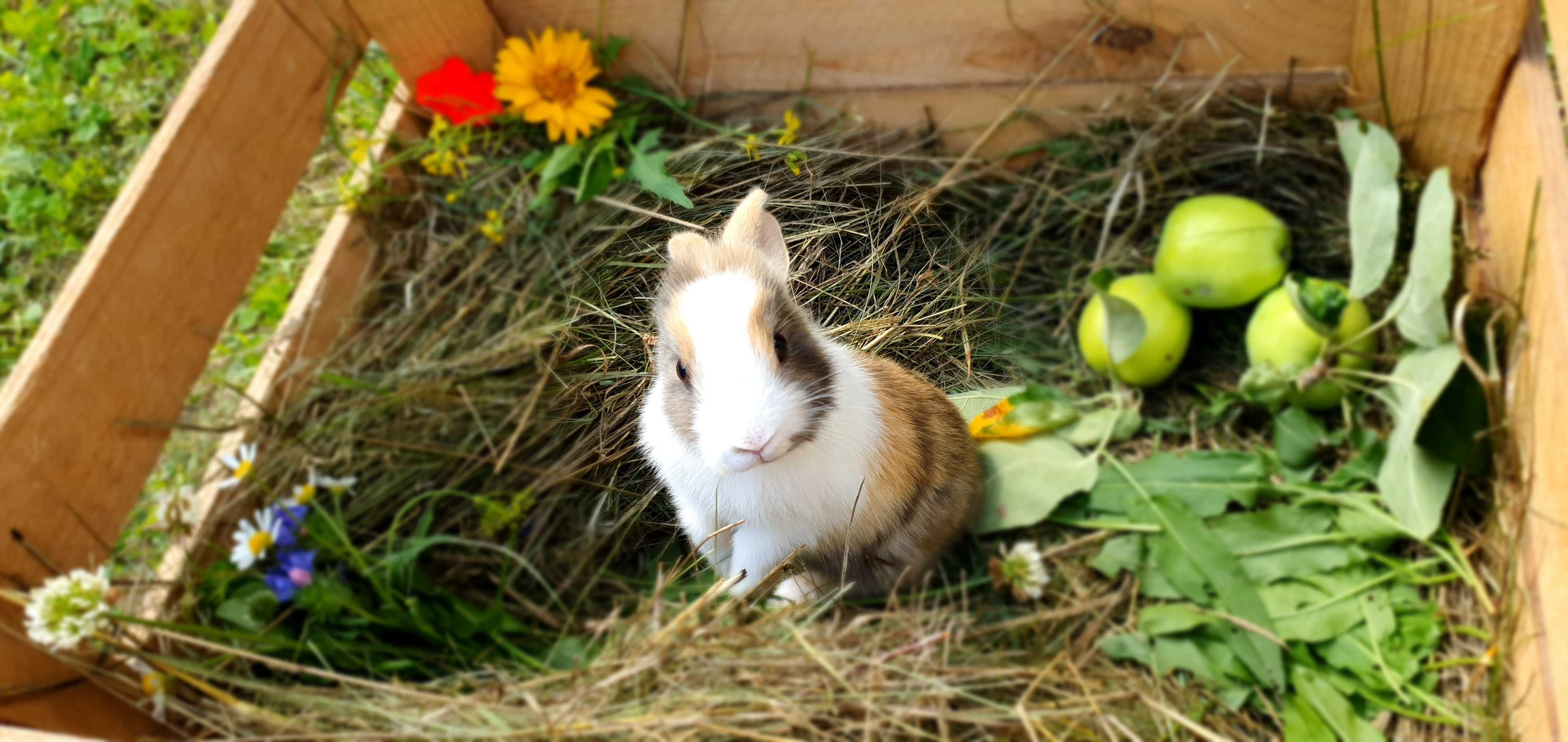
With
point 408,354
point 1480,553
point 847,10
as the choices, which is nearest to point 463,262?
point 408,354

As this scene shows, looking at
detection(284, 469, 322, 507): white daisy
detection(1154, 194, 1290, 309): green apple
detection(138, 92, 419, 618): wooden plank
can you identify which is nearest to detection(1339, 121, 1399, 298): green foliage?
detection(1154, 194, 1290, 309): green apple

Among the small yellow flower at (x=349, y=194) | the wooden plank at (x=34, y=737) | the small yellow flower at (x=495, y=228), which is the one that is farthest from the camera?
the small yellow flower at (x=349, y=194)

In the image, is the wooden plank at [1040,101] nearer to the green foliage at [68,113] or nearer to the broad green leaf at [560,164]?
the broad green leaf at [560,164]

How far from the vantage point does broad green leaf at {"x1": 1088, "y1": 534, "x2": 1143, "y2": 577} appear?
1729mm

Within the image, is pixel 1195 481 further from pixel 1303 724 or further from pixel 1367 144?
pixel 1367 144

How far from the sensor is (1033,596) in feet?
5.68

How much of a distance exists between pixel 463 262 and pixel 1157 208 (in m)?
1.46

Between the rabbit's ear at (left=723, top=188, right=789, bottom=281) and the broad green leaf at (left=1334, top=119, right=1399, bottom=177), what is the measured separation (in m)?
1.64

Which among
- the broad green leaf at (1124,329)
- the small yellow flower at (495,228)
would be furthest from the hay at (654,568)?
the broad green leaf at (1124,329)

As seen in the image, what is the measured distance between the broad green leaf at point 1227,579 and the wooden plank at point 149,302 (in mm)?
1765

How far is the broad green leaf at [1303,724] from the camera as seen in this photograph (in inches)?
62.6

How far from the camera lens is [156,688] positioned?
66.8 inches

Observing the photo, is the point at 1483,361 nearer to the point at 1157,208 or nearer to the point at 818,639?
the point at 1157,208

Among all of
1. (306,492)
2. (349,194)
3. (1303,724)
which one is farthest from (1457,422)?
(349,194)
